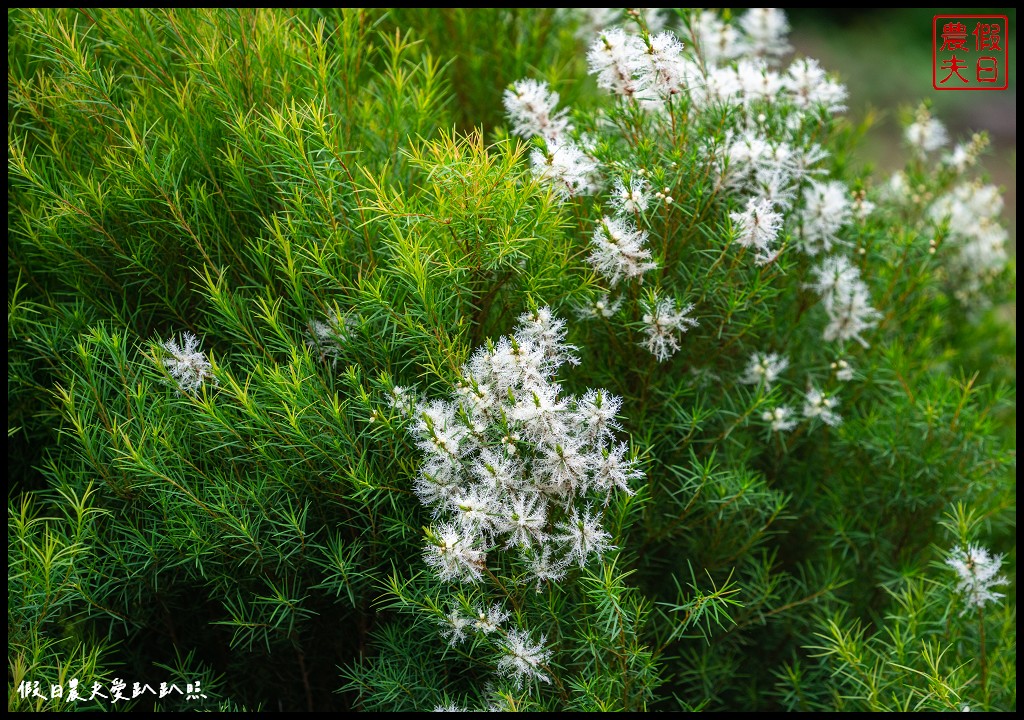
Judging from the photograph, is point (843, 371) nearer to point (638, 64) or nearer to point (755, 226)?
point (755, 226)

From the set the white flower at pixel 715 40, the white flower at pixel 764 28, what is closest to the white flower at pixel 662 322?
the white flower at pixel 715 40

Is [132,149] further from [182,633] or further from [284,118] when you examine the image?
[182,633]

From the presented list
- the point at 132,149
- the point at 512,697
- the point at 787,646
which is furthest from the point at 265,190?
the point at 787,646

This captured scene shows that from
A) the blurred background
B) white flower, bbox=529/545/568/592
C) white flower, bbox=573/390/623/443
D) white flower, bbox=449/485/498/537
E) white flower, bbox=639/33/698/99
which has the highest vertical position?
white flower, bbox=639/33/698/99

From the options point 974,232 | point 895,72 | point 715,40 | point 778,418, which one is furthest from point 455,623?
point 895,72

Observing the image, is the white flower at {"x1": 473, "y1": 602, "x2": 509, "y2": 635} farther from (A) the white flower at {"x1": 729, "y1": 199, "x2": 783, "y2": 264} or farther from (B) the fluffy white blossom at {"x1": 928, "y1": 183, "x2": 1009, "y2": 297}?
(B) the fluffy white blossom at {"x1": 928, "y1": 183, "x2": 1009, "y2": 297}

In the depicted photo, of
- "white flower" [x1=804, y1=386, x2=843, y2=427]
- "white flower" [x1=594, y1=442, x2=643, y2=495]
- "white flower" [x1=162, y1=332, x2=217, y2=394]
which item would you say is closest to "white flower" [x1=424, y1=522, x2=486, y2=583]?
"white flower" [x1=594, y1=442, x2=643, y2=495]
